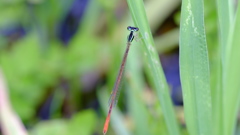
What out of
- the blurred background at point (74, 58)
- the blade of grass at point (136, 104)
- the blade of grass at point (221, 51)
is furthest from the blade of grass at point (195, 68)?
the blurred background at point (74, 58)

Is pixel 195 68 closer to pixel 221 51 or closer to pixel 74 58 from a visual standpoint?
pixel 221 51

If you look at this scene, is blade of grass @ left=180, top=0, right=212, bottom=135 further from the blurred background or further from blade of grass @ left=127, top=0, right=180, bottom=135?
the blurred background

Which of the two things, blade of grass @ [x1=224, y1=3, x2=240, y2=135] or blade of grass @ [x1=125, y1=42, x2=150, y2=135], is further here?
blade of grass @ [x1=125, y1=42, x2=150, y2=135]

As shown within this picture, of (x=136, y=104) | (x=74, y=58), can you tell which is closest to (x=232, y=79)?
(x=136, y=104)

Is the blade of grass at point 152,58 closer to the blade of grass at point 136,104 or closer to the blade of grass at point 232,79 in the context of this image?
the blade of grass at point 232,79

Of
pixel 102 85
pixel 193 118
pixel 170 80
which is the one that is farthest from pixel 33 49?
pixel 193 118

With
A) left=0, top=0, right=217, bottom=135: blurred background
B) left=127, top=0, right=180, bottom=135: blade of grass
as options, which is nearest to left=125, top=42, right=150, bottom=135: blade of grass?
left=0, top=0, right=217, bottom=135: blurred background
